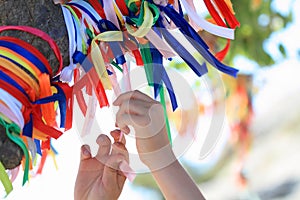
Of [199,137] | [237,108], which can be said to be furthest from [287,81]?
[199,137]

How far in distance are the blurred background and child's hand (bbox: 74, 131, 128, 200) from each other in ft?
0.22

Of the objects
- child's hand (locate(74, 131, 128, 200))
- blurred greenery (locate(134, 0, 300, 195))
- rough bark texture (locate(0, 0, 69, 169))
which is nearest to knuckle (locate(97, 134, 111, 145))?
child's hand (locate(74, 131, 128, 200))

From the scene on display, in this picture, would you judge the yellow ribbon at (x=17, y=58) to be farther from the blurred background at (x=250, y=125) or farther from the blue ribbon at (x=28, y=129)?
the blurred background at (x=250, y=125)

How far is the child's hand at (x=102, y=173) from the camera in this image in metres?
0.83

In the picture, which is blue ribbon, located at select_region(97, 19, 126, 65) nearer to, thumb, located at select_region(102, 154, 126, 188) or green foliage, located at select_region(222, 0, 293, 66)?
thumb, located at select_region(102, 154, 126, 188)

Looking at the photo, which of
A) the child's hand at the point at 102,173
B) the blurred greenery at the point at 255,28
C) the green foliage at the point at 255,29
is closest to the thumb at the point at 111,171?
the child's hand at the point at 102,173

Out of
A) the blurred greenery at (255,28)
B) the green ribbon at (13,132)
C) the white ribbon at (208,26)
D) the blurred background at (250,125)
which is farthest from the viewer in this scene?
the blurred greenery at (255,28)

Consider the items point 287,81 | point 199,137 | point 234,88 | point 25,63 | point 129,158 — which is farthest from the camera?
→ point 287,81

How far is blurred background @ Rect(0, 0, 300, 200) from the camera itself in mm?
1862

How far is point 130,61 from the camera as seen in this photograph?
81cm

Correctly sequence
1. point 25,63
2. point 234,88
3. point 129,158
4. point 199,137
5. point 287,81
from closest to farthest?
point 25,63 → point 129,158 → point 199,137 → point 234,88 → point 287,81

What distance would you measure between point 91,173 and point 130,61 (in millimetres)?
135

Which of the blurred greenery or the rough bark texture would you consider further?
the blurred greenery

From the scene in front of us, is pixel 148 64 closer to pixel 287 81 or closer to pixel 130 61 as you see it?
pixel 130 61
